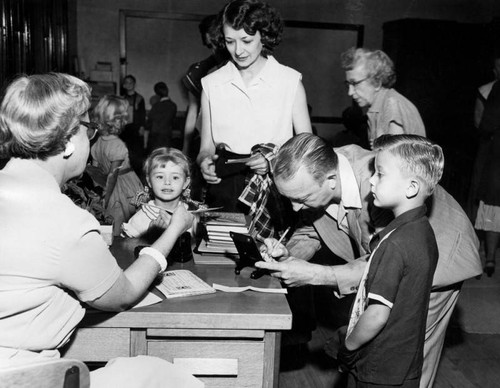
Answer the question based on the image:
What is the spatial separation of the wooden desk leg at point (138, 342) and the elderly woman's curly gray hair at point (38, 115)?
57 centimetres

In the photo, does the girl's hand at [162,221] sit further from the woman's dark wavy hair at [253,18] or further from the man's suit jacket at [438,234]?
the woman's dark wavy hair at [253,18]

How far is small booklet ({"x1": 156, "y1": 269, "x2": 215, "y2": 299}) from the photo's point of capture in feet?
6.00

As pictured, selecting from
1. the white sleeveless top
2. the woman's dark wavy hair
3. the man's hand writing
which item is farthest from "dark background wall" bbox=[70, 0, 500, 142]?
the man's hand writing

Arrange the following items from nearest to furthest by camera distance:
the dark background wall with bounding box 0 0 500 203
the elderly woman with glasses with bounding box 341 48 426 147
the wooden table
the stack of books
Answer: the wooden table < the stack of books < the elderly woman with glasses with bounding box 341 48 426 147 < the dark background wall with bounding box 0 0 500 203

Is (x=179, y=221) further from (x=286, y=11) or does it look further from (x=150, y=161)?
(x=286, y=11)

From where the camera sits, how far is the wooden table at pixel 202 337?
65.8 inches

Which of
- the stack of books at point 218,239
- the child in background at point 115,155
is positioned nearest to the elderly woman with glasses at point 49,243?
the stack of books at point 218,239

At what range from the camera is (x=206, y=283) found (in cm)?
194

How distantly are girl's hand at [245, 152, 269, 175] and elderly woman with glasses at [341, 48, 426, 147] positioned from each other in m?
1.07

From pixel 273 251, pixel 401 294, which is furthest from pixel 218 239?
pixel 401 294

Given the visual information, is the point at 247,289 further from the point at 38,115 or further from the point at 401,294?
the point at 38,115

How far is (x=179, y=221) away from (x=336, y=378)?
167 cm

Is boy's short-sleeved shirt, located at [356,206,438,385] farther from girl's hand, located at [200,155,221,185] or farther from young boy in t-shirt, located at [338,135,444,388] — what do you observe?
girl's hand, located at [200,155,221,185]

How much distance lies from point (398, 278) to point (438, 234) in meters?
0.50
